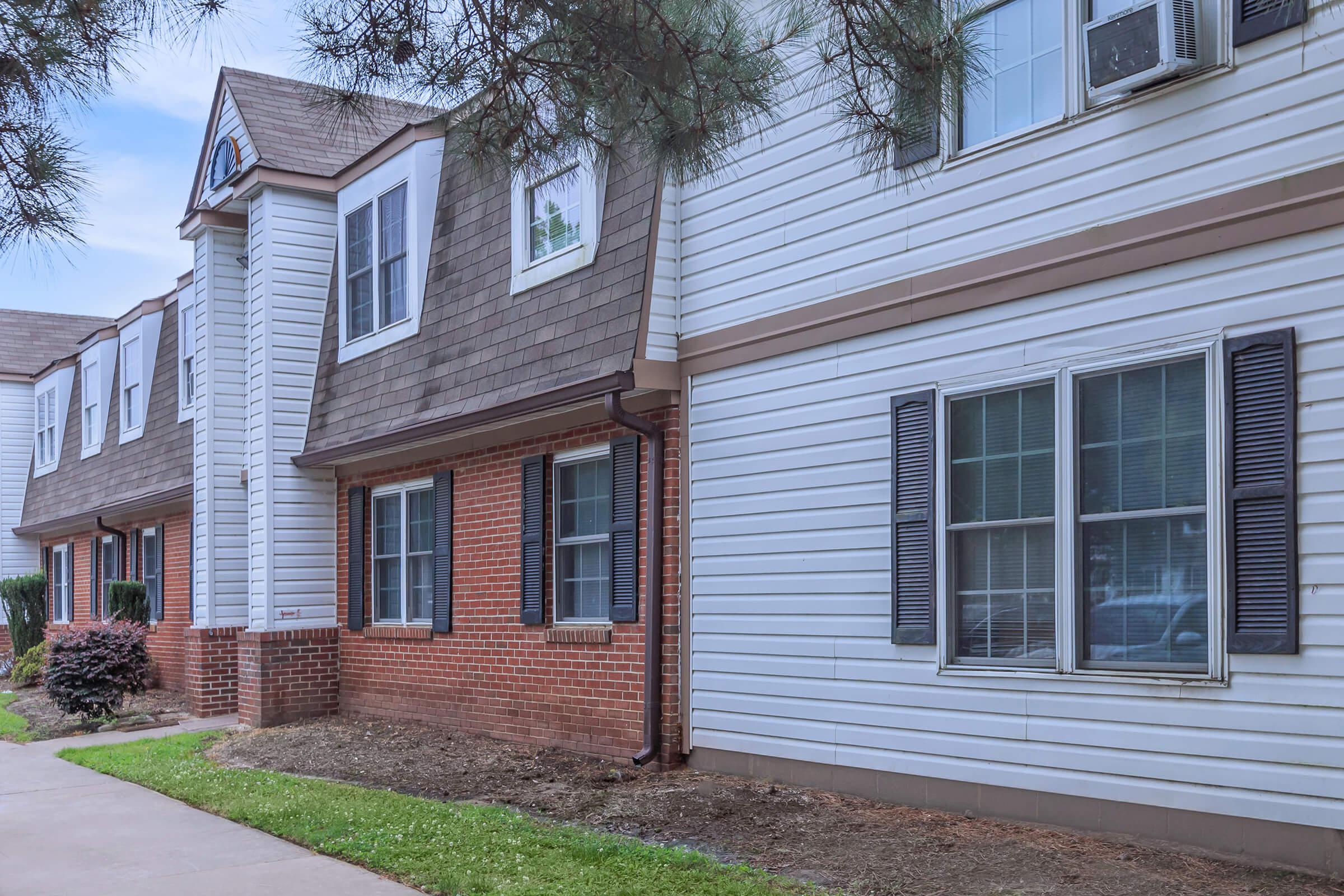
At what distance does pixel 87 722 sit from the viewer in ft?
52.4

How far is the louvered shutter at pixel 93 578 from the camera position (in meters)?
25.0

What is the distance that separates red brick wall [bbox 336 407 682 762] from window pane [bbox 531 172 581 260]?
5.85ft

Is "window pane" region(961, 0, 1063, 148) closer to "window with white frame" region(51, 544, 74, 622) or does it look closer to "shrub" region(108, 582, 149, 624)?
"shrub" region(108, 582, 149, 624)

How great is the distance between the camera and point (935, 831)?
24.5ft

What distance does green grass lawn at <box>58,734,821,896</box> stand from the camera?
263 inches

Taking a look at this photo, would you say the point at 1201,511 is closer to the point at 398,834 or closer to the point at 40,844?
the point at 398,834

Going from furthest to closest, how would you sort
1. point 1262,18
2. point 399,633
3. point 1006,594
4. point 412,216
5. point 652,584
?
1. point 399,633
2. point 412,216
3. point 652,584
4. point 1006,594
5. point 1262,18

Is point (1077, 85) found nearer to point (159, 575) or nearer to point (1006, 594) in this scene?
point (1006, 594)

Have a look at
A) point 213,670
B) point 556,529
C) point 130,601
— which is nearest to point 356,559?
point 213,670

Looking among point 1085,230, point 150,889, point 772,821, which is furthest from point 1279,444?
point 150,889

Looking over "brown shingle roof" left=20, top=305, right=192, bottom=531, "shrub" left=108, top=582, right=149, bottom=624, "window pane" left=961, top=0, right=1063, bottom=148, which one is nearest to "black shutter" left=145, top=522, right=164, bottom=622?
"shrub" left=108, top=582, right=149, bottom=624

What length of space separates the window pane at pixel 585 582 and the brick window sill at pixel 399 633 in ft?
8.28

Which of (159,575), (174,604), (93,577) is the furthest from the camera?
(93,577)

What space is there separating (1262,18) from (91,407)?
77.9 ft
